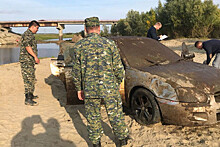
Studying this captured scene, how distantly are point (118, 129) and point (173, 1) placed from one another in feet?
88.8

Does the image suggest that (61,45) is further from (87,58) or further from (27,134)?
(87,58)

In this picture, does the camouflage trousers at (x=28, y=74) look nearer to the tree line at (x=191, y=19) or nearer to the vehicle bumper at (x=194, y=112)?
the vehicle bumper at (x=194, y=112)

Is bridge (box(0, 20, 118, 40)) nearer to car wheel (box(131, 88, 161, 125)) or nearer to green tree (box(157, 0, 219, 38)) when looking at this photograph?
green tree (box(157, 0, 219, 38))

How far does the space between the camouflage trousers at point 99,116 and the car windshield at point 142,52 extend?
1.21m

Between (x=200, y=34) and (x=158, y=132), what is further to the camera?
(x=200, y=34)

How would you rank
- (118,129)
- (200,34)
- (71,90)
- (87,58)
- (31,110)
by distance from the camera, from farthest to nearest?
(200,34) < (31,110) < (71,90) < (118,129) < (87,58)

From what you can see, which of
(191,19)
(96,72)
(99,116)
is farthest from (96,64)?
(191,19)

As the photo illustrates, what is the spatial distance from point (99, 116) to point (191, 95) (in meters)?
1.41

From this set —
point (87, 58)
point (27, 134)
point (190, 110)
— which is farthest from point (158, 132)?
point (27, 134)

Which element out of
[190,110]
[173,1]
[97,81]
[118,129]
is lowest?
[118,129]

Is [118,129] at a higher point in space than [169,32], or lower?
lower

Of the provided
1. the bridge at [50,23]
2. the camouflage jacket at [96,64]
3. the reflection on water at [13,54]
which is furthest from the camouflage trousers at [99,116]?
the bridge at [50,23]

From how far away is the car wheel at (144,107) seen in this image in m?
3.26

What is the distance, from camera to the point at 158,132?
334cm
